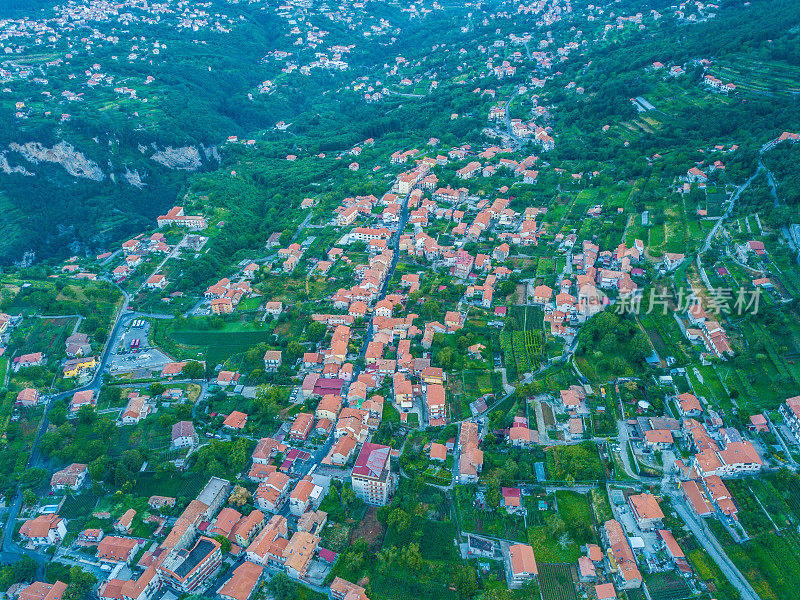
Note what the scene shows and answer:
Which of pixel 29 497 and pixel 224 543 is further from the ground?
pixel 29 497

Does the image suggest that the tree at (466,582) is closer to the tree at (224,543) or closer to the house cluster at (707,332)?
the tree at (224,543)

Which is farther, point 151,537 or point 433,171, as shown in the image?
point 433,171

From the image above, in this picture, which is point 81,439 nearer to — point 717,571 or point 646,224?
point 717,571

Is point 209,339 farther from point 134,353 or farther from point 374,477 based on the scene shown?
point 374,477

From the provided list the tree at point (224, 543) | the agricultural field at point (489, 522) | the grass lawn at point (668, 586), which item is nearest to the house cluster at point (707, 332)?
the grass lawn at point (668, 586)

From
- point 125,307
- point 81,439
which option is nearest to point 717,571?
point 81,439

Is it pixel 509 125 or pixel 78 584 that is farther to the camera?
pixel 509 125

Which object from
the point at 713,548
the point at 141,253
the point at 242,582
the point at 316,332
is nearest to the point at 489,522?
the point at 713,548

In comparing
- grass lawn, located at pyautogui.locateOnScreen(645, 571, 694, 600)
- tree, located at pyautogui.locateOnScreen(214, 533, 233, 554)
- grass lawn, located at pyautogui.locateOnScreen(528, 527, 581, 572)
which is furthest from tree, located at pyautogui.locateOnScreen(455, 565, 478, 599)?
tree, located at pyautogui.locateOnScreen(214, 533, 233, 554)

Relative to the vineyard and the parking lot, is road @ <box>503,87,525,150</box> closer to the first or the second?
the vineyard
